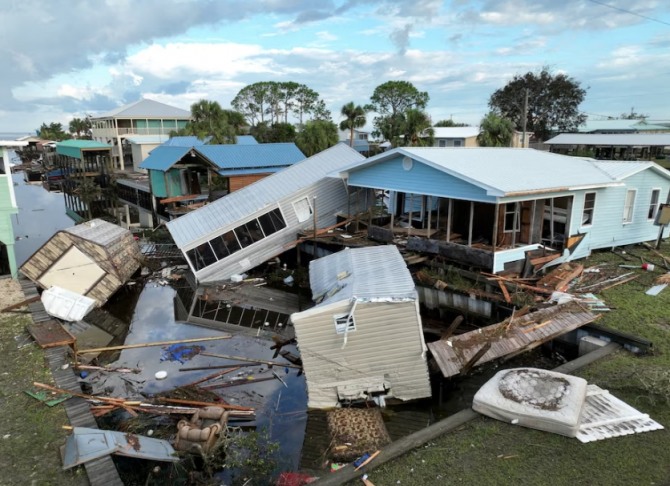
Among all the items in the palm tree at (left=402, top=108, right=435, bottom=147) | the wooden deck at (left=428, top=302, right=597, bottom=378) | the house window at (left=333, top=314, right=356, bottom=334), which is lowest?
the wooden deck at (left=428, top=302, right=597, bottom=378)

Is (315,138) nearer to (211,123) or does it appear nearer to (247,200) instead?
(211,123)

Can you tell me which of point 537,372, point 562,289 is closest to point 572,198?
point 562,289

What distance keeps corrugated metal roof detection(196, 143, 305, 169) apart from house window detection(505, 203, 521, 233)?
1776 centimetres

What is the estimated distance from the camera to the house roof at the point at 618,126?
63.5 meters

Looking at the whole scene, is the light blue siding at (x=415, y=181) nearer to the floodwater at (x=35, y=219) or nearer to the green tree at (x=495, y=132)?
the green tree at (x=495, y=132)

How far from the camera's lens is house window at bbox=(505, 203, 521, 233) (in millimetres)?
17047

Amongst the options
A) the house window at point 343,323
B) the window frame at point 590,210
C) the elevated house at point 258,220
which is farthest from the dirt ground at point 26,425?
the window frame at point 590,210

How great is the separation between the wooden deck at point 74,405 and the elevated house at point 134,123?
50.6 meters

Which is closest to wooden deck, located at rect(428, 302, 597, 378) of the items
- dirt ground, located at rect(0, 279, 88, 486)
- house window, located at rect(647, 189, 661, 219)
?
dirt ground, located at rect(0, 279, 88, 486)

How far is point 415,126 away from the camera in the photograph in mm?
33438

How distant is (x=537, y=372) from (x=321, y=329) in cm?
476

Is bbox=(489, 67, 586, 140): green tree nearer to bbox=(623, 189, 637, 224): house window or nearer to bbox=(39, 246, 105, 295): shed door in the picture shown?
bbox=(623, 189, 637, 224): house window

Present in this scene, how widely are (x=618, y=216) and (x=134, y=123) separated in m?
62.5

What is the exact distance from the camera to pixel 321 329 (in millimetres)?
10773
